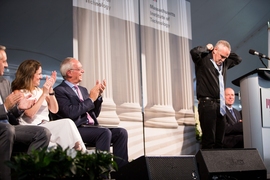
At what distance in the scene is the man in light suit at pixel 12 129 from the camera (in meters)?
2.84

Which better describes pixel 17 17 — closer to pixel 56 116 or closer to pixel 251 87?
pixel 56 116

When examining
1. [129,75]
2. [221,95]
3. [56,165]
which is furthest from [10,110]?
[221,95]

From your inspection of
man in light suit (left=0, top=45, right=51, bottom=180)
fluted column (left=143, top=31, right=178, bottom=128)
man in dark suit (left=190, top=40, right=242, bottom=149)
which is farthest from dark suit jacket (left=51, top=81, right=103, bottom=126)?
man in dark suit (left=190, top=40, right=242, bottom=149)

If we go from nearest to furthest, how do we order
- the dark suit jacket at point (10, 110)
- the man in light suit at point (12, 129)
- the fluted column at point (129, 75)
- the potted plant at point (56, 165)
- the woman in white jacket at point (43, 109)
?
the potted plant at point (56, 165) → the man in light suit at point (12, 129) → the dark suit jacket at point (10, 110) → the woman in white jacket at point (43, 109) → the fluted column at point (129, 75)

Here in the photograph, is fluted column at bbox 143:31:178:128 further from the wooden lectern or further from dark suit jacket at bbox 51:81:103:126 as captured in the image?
dark suit jacket at bbox 51:81:103:126

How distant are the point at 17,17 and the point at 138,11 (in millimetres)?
2222

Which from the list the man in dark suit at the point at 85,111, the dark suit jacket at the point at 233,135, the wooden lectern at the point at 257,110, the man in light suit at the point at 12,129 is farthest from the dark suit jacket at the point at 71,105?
the dark suit jacket at the point at 233,135

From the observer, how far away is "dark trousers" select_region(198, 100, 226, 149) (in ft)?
15.4

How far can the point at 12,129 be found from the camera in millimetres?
2912

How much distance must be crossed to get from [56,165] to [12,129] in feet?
3.45

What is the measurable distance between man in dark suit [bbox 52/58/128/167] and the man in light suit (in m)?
0.50

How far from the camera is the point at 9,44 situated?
7.00m

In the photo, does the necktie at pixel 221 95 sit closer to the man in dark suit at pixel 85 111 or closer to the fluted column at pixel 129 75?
the fluted column at pixel 129 75

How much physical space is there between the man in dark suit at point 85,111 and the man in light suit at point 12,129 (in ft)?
1.64
